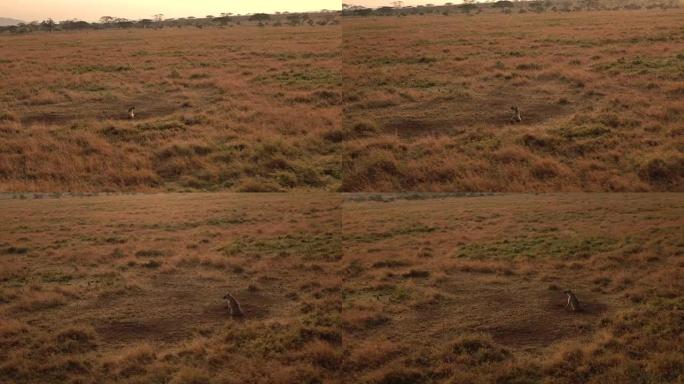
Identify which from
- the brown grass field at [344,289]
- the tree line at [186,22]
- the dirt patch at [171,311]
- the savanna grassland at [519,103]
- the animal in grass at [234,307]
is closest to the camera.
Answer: the savanna grassland at [519,103]

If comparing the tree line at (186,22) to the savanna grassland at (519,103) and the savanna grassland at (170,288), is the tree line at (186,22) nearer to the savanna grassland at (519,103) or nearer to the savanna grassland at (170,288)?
the savanna grassland at (519,103)

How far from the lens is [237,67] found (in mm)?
4609

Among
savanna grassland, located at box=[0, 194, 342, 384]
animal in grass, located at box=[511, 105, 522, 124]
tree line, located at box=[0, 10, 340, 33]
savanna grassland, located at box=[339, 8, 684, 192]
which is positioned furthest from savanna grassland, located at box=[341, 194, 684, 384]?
tree line, located at box=[0, 10, 340, 33]

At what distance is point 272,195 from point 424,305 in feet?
4.88

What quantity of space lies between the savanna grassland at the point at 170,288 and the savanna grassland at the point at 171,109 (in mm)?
198

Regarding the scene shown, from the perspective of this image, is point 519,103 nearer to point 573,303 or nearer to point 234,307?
point 573,303

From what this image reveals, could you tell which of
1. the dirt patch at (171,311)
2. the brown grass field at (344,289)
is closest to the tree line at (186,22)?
the brown grass field at (344,289)

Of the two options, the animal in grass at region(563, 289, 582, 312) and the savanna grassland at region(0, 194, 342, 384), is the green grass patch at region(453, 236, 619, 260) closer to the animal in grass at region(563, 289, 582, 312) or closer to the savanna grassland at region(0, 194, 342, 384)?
the animal in grass at region(563, 289, 582, 312)

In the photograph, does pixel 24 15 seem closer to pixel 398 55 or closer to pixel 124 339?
pixel 124 339

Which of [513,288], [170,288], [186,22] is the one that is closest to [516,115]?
[513,288]

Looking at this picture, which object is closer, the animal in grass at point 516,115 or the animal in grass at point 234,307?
the animal in grass at point 516,115

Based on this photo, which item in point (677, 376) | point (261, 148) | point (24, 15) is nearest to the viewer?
point (677, 376)

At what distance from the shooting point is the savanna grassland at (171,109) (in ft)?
14.0

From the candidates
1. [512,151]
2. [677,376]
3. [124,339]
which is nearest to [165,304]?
[124,339]
